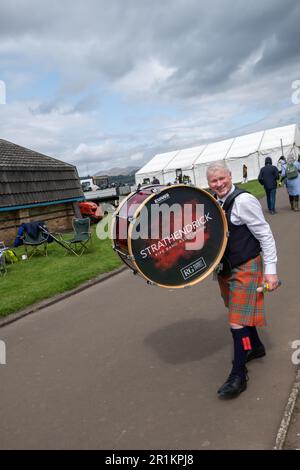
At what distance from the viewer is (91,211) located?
2338 cm

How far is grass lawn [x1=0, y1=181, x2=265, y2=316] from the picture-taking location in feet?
26.8

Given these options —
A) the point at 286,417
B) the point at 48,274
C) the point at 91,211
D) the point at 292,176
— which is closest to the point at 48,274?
the point at 48,274

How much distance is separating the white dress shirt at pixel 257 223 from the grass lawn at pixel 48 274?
15.8 feet

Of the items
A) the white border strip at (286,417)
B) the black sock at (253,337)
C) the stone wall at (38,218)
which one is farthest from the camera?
the stone wall at (38,218)

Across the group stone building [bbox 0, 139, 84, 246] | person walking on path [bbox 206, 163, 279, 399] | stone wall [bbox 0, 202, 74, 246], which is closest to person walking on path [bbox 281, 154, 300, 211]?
stone building [bbox 0, 139, 84, 246]

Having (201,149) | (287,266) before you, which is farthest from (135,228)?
(201,149)

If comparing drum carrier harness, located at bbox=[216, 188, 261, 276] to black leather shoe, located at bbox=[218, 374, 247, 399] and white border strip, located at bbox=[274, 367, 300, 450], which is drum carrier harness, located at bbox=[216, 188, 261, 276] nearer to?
black leather shoe, located at bbox=[218, 374, 247, 399]

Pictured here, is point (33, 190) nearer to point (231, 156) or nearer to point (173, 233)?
point (173, 233)

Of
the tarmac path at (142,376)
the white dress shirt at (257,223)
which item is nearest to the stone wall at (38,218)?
the tarmac path at (142,376)

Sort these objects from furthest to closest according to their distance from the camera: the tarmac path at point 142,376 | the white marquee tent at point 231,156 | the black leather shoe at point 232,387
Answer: the white marquee tent at point 231,156, the black leather shoe at point 232,387, the tarmac path at point 142,376

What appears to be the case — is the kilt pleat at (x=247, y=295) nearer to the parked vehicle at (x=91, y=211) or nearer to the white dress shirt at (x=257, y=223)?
the white dress shirt at (x=257, y=223)

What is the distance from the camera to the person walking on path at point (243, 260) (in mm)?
3990

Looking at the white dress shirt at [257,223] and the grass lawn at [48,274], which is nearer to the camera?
the white dress shirt at [257,223]

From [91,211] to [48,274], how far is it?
44.0ft
